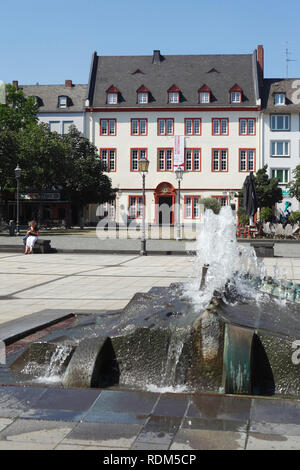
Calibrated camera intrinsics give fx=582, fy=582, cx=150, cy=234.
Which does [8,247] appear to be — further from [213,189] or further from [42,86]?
[42,86]

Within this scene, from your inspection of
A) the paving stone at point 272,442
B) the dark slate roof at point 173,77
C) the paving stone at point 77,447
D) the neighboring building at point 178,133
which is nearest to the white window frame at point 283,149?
the neighboring building at point 178,133

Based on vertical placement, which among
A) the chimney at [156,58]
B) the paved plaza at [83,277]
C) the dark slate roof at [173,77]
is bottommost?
the paved plaza at [83,277]

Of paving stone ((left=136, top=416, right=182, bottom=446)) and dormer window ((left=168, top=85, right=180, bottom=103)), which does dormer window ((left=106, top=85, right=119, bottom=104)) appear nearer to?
dormer window ((left=168, top=85, right=180, bottom=103))

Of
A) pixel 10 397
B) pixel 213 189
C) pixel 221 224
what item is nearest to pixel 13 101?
pixel 213 189

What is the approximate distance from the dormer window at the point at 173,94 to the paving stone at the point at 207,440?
58567 mm

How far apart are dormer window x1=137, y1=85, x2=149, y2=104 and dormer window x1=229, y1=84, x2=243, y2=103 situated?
Result: 342 inches

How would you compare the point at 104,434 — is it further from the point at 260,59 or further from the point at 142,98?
the point at 260,59

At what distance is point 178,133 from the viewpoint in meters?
59.8

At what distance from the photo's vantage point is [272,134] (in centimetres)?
5778

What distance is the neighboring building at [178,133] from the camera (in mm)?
59031

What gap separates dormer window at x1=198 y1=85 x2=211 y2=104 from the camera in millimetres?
60062

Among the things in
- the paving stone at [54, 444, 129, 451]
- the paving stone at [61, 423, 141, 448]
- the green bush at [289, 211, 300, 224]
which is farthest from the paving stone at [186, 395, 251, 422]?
the green bush at [289, 211, 300, 224]

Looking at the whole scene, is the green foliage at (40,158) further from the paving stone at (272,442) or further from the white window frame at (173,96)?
the paving stone at (272,442)
